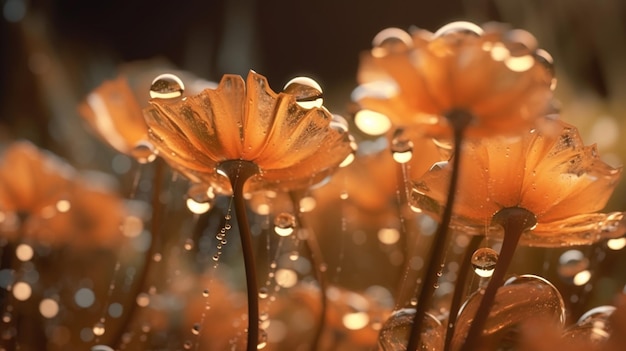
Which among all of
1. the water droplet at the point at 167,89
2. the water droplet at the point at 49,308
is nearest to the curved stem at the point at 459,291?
the water droplet at the point at 167,89

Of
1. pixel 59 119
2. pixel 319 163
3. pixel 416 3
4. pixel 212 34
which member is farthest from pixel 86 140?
pixel 319 163

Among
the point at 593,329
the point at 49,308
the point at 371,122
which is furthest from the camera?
the point at 49,308

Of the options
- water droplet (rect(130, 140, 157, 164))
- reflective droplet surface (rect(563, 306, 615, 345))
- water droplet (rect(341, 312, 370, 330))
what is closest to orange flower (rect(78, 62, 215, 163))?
water droplet (rect(130, 140, 157, 164))

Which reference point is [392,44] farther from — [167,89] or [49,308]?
[49,308]

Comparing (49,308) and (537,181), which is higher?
(537,181)

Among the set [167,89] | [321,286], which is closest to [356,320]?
[321,286]

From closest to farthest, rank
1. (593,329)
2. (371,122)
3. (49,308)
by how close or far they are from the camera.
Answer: (593,329) → (371,122) → (49,308)

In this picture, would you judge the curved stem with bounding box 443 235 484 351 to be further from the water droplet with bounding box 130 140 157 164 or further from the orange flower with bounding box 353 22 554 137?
the water droplet with bounding box 130 140 157 164
